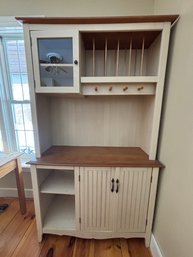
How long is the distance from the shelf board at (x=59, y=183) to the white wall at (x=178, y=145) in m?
0.83

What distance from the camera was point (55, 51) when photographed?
120 centimetres

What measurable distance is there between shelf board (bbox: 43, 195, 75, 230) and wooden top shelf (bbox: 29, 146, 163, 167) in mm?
676

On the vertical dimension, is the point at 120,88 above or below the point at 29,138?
above

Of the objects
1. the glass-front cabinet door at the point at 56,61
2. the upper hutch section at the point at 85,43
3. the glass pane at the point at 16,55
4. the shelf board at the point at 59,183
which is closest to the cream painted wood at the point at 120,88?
the upper hutch section at the point at 85,43

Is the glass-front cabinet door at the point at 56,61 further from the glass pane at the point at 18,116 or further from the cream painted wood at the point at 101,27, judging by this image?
the glass pane at the point at 18,116

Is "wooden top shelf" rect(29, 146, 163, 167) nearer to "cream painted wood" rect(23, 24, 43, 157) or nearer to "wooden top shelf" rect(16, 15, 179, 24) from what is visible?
"cream painted wood" rect(23, 24, 43, 157)

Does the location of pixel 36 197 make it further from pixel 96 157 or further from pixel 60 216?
pixel 96 157

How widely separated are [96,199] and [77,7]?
6.25ft

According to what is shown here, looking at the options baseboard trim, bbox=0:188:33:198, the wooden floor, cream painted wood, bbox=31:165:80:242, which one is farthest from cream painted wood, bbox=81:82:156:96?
baseboard trim, bbox=0:188:33:198

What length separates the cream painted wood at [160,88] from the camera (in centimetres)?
110

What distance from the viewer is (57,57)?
3.93 ft

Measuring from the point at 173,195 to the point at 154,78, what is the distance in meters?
0.92

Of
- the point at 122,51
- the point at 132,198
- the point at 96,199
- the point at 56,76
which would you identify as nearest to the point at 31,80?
the point at 56,76

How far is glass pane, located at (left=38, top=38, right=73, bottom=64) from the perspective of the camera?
3.83ft
